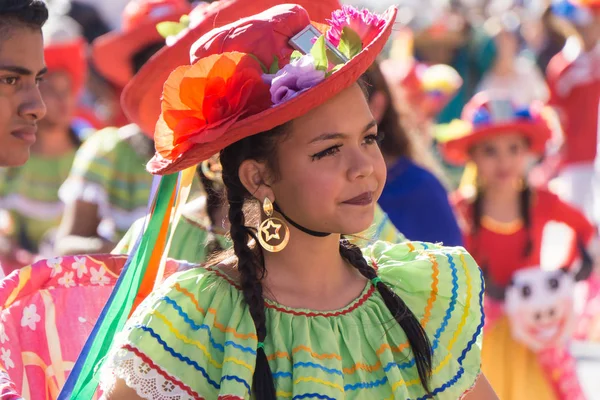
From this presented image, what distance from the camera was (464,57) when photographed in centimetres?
1197

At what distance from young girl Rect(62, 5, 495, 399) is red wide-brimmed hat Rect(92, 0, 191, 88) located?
8.08 feet

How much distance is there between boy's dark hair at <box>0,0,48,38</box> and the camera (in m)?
3.30

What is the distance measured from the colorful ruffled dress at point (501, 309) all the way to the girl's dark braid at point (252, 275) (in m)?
3.10

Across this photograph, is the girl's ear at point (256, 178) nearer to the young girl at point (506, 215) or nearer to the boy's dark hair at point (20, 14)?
the boy's dark hair at point (20, 14)

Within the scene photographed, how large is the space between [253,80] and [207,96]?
0.12m

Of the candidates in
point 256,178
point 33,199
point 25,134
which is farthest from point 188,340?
point 33,199

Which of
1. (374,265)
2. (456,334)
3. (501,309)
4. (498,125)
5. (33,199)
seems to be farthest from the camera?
(33,199)

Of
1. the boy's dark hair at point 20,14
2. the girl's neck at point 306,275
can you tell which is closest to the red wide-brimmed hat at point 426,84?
the boy's dark hair at point 20,14

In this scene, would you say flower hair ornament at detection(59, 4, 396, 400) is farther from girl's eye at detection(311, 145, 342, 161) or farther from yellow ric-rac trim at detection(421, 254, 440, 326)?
yellow ric-rac trim at detection(421, 254, 440, 326)

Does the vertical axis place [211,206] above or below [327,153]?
below

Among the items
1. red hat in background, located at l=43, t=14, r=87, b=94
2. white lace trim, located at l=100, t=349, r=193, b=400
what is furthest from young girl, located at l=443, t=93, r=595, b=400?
white lace trim, located at l=100, t=349, r=193, b=400

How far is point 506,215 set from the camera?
6316 millimetres

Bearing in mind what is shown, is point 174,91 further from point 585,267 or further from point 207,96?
point 585,267

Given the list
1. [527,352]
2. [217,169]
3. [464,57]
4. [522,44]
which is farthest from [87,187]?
[522,44]
